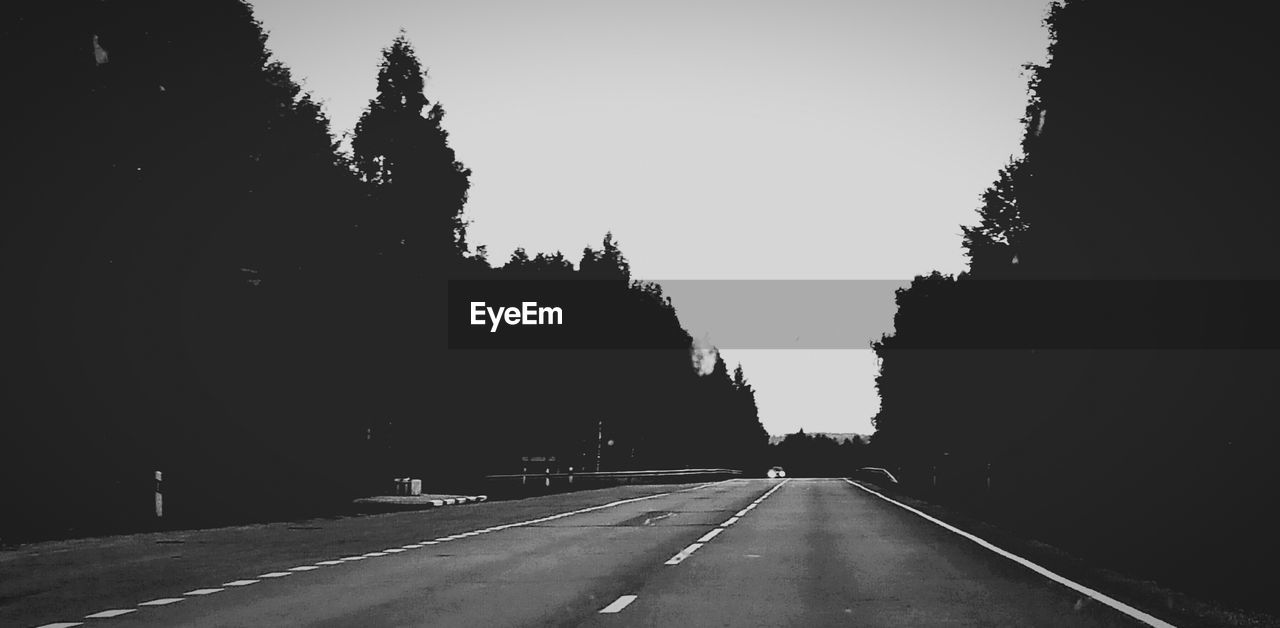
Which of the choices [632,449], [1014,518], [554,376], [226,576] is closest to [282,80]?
[1014,518]

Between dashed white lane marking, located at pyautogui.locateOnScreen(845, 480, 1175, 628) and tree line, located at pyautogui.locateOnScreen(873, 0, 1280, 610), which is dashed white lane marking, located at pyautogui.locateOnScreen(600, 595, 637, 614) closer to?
dashed white lane marking, located at pyautogui.locateOnScreen(845, 480, 1175, 628)

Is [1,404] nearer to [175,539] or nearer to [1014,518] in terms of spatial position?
[175,539]

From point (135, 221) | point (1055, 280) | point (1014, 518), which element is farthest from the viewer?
point (1055, 280)

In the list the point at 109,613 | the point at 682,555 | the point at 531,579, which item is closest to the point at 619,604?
the point at 531,579

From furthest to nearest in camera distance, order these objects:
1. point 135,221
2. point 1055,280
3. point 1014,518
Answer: point 1055,280 < point 135,221 < point 1014,518

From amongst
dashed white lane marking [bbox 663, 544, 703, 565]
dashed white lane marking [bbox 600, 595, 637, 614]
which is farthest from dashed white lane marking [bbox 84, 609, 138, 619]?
dashed white lane marking [bbox 663, 544, 703, 565]

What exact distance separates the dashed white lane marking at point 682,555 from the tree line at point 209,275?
456 inches

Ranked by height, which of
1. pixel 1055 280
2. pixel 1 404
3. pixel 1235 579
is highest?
pixel 1055 280

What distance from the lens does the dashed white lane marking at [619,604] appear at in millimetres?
12031

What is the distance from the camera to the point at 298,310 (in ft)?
140

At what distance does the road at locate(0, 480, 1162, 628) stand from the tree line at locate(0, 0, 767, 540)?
7437 millimetres

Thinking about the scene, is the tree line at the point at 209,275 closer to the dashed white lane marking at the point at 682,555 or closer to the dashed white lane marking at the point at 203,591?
the dashed white lane marking at the point at 682,555

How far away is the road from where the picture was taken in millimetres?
11602

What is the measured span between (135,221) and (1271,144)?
26370 millimetres
